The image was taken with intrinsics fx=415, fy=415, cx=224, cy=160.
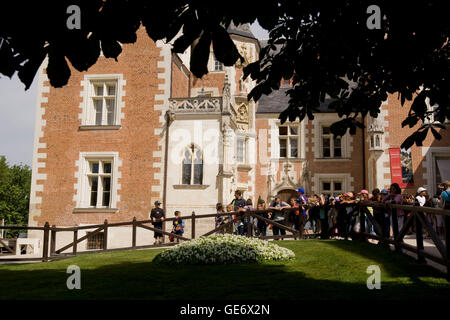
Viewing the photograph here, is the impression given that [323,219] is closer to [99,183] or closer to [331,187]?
[99,183]

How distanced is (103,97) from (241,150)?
9332 millimetres

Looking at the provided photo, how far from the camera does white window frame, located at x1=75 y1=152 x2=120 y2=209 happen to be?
762 inches

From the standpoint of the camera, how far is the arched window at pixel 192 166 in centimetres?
1925

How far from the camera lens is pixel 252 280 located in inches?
281

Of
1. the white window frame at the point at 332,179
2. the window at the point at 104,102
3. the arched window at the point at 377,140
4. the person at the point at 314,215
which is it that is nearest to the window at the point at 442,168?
the arched window at the point at 377,140

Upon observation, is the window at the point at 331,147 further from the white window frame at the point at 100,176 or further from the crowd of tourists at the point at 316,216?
the white window frame at the point at 100,176

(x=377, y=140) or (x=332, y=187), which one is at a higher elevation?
(x=377, y=140)

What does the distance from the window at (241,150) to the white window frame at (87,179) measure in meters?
8.43

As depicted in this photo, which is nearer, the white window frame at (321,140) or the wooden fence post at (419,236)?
the wooden fence post at (419,236)

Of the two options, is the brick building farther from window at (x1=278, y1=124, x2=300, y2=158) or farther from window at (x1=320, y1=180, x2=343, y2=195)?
window at (x1=278, y1=124, x2=300, y2=158)

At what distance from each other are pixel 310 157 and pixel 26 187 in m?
53.4

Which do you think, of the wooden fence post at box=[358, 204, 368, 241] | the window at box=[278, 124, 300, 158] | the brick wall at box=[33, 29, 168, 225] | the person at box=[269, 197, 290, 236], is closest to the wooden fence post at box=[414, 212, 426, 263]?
the wooden fence post at box=[358, 204, 368, 241]

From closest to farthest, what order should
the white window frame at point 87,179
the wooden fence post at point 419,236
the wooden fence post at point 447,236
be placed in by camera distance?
the wooden fence post at point 447,236
the wooden fence post at point 419,236
the white window frame at point 87,179

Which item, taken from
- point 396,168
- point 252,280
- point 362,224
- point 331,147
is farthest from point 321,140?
point 252,280
